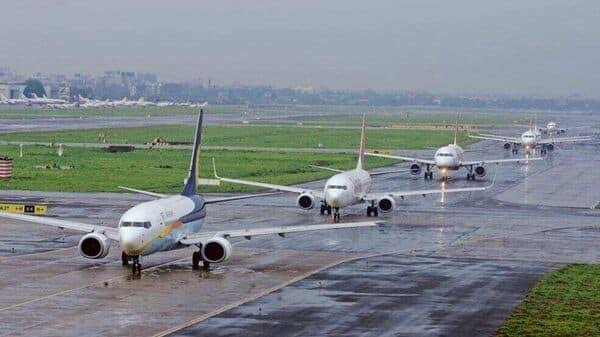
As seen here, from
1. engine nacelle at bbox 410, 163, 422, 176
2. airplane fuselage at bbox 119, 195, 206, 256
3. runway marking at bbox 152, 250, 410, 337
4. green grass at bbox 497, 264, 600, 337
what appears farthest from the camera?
engine nacelle at bbox 410, 163, 422, 176

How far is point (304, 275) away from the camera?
180 ft

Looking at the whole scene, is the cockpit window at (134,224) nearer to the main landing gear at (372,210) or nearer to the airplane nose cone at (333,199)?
the airplane nose cone at (333,199)

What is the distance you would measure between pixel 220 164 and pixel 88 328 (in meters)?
88.5

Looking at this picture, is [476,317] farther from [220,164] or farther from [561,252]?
[220,164]

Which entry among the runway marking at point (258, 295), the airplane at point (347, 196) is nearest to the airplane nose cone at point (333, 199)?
the airplane at point (347, 196)

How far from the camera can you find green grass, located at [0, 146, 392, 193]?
333 feet

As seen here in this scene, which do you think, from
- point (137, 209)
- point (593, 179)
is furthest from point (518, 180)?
point (137, 209)

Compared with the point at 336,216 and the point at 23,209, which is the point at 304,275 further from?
the point at 23,209

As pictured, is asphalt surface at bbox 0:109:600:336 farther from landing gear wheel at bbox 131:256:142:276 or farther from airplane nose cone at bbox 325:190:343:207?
airplane nose cone at bbox 325:190:343:207

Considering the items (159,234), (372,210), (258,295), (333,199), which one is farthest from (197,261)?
(372,210)

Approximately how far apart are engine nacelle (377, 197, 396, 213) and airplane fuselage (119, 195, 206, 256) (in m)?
26.7

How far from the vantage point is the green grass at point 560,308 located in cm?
4191

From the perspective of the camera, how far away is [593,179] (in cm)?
12494

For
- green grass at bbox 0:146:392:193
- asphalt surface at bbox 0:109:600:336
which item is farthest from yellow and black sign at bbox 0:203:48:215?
green grass at bbox 0:146:392:193
